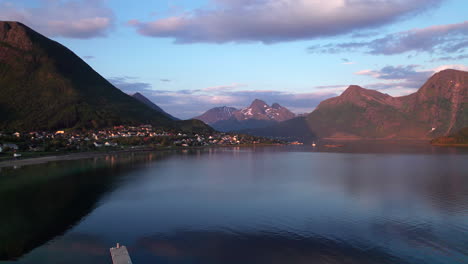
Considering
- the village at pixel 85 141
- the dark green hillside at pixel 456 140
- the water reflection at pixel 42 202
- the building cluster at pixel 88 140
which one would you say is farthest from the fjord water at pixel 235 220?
the dark green hillside at pixel 456 140

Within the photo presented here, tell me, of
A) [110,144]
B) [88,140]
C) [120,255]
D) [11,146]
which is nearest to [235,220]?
[120,255]

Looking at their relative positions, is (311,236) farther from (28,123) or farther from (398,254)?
(28,123)

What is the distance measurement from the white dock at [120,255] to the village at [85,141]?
81.2 meters

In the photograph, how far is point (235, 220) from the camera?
105 feet

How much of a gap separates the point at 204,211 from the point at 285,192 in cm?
1615

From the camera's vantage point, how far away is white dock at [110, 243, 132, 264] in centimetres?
2070

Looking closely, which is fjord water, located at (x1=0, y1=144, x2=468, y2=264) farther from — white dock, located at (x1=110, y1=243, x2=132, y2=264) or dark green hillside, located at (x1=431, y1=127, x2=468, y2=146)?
dark green hillside, located at (x1=431, y1=127, x2=468, y2=146)

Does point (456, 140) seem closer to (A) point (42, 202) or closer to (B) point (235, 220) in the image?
(B) point (235, 220)

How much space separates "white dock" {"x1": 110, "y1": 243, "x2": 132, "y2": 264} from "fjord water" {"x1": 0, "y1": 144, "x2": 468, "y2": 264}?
0.69m

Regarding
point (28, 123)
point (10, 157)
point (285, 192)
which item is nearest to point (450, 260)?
point (285, 192)

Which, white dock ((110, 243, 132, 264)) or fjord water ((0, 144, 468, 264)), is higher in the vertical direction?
white dock ((110, 243, 132, 264))

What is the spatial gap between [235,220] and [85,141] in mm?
123329

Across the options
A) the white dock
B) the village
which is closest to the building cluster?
the village

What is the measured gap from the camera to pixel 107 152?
391ft
